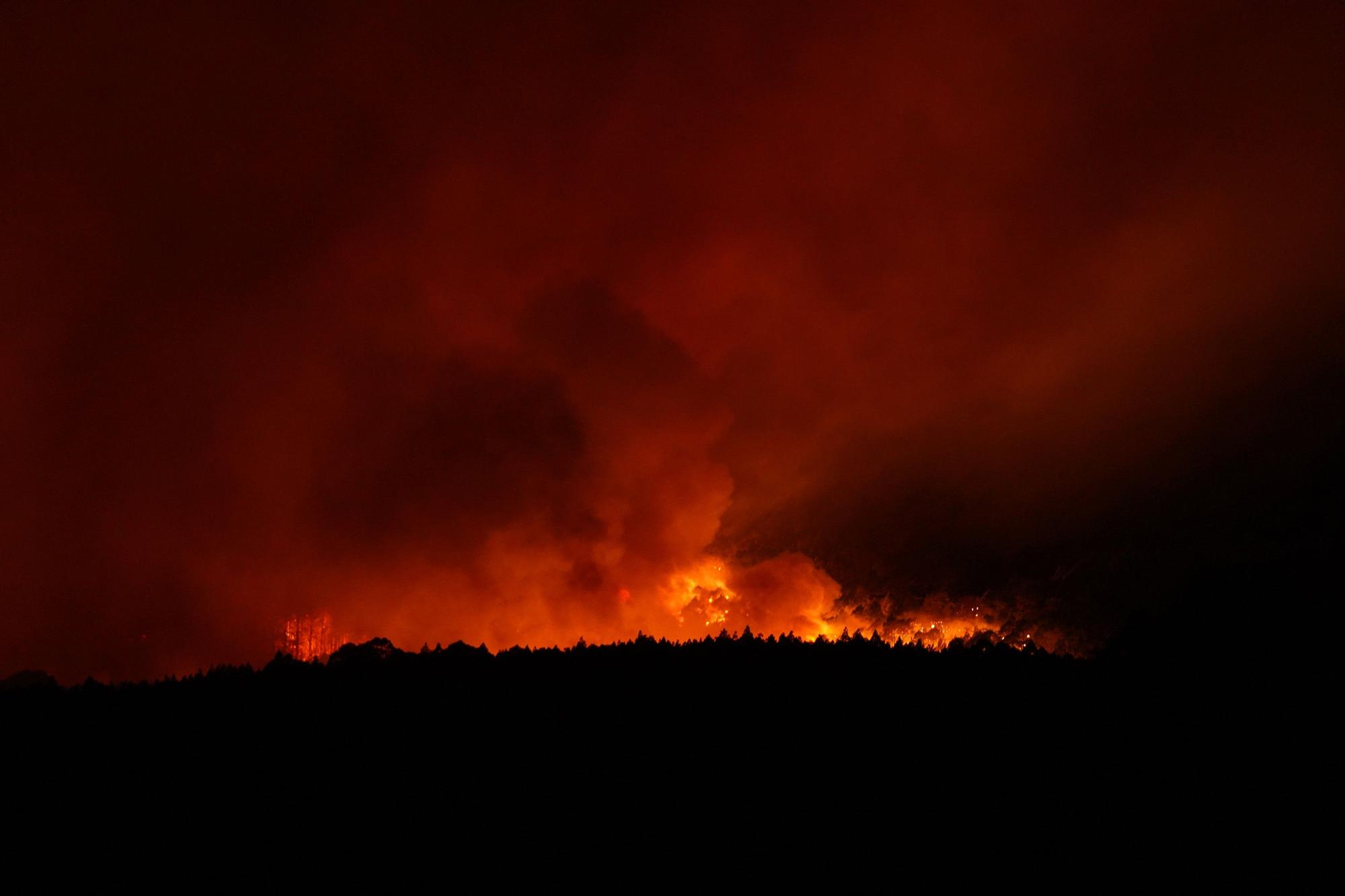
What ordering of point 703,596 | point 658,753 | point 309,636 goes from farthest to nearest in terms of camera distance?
point 309,636 → point 703,596 → point 658,753

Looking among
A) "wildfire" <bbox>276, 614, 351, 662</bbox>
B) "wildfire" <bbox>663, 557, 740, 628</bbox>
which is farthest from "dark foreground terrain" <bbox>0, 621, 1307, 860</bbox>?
"wildfire" <bbox>276, 614, 351, 662</bbox>

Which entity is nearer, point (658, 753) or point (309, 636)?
point (658, 753)

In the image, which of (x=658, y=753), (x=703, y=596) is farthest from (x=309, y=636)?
(x=658, y=753)

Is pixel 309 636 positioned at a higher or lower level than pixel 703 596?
higher

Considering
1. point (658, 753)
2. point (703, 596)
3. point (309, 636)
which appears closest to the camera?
point (658, 753)

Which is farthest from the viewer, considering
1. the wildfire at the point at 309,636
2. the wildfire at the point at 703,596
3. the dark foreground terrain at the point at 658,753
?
the wildfire at the point at 309,636

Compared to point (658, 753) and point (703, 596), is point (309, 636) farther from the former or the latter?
point (658, 753)

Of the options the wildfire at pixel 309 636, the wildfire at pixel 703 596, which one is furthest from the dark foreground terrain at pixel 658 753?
the wildfire at pixel 309 636

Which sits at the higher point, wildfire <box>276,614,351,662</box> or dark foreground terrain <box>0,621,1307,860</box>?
wildfire <box>276,614,351,662</box>

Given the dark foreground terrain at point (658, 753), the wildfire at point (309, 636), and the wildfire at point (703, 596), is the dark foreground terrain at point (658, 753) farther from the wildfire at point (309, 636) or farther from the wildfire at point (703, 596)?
the wildfire at point (309, 636)

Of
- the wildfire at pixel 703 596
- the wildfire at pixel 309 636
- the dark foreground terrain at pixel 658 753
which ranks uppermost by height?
the wildfire at pixel 309 636

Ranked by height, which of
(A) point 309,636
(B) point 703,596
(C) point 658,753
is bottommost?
(C) point 658,753

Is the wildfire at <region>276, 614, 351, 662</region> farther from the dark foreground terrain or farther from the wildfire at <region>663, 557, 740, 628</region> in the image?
the dark foreground terrain

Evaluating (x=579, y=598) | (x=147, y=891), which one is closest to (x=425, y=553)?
(x=579, y=598)
